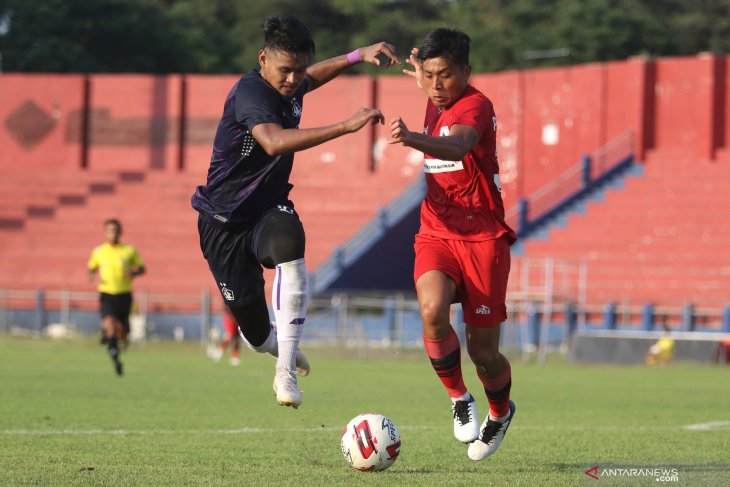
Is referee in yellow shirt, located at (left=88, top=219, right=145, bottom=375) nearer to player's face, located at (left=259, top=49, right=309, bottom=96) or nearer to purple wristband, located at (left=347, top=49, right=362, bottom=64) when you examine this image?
purple wristband, located at (left=347, top=49, right=362, bottom=64)

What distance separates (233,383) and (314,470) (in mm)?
9696

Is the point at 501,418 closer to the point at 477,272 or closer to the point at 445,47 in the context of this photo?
the point at 477,272

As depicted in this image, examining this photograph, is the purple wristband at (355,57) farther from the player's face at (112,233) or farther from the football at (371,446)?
the player's face at (112,233)

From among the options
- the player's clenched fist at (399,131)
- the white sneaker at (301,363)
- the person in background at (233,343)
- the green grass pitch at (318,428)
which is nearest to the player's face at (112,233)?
the green grass pitch at (318,428)

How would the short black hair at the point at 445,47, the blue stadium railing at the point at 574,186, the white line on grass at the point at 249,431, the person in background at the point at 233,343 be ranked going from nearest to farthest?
1. the short black hair at the point at 445,47
2. the white line on grass at the point at 249,431
3. the person in background at the point at 233,343
4. the blue stadium railing at the point at 574,186

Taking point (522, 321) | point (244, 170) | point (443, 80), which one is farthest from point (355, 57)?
point (522, 321)

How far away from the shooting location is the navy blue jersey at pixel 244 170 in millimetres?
7969

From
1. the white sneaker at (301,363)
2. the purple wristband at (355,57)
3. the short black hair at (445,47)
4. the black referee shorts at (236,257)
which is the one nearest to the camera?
the short black hair at (445,47)

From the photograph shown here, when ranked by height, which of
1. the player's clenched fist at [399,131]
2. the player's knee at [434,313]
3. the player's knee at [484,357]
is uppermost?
the player's clenched fist at [399,131]

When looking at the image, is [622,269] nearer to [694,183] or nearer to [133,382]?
[694,183]

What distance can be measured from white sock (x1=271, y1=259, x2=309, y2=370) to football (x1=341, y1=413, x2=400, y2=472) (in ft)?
1.91

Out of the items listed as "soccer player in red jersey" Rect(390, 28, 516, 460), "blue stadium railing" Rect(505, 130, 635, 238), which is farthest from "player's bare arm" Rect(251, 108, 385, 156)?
"blue stadium railing" Rect(505, 130, 635, 238)

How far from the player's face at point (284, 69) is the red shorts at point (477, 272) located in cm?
128

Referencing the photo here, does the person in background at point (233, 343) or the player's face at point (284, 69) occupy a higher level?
the player's face at point (284, 69)
